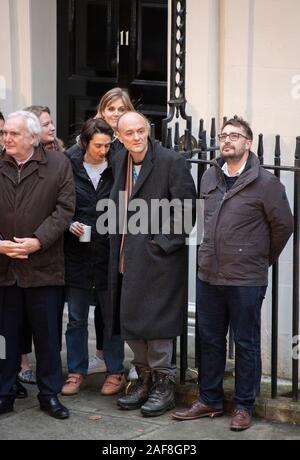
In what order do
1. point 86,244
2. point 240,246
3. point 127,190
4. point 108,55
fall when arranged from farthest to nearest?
point 108,55 → point 86,244 → point 127,190 → point 240,246

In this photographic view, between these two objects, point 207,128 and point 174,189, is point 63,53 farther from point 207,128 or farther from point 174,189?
point 174,189

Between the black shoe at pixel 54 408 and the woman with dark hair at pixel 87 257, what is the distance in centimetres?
37

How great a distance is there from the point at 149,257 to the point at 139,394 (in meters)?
0.93

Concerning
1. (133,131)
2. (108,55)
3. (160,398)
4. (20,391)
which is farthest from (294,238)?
(108,55)

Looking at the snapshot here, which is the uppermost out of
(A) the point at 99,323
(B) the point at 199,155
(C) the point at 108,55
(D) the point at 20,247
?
(C) the point at 108,55

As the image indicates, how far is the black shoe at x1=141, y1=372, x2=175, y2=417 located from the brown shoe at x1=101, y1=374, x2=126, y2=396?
442 mm

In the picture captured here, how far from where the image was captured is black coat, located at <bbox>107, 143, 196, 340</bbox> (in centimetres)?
617

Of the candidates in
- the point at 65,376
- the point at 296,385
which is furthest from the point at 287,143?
the point at 65,376

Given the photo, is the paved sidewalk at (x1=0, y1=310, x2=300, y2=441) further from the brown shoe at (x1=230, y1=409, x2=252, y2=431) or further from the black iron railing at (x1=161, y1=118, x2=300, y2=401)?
the black iron railing at (x1=161, y1=118, x2=300, y2=401)

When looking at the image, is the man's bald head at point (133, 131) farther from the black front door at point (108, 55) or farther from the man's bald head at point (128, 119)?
the black front door at point (108, 55)

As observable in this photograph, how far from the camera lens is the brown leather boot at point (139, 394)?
254 inches

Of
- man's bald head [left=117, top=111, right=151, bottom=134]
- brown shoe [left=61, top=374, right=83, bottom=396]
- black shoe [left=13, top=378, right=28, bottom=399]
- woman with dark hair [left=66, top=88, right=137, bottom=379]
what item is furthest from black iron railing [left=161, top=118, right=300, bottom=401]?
black shoe [left=13, top=378, right=28, bottom=399]

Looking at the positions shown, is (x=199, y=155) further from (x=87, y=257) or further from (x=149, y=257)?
(x=87, y=257)

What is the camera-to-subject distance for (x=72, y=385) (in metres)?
6.81
